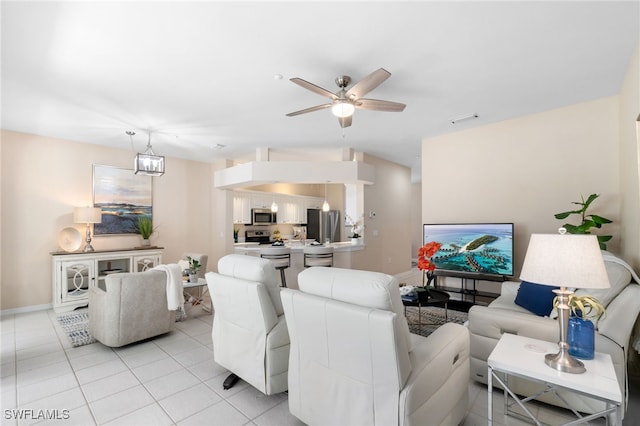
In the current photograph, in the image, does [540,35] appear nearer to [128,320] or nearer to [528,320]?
[528,320]

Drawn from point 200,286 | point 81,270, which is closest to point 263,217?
point 200,286

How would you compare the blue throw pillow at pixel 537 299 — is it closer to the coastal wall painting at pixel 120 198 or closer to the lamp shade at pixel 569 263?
the lamp shade at pixel 569 263

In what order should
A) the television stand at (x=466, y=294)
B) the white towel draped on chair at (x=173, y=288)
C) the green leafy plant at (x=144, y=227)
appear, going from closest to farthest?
1. the white towel draped on chair at (x=173, y=288)
2. the television stand at (x=466, y=294)
3. the green leafy plant at (x=144, y=227)

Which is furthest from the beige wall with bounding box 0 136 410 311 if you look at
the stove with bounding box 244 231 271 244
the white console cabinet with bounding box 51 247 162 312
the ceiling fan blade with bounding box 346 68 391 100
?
the ceiling fan blade with bounding box 346 68 391 100

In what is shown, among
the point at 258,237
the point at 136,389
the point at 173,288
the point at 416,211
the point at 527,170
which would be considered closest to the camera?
the point at 136,389

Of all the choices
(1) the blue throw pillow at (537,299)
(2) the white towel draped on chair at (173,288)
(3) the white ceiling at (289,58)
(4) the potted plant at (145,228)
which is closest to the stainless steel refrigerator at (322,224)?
(3) the white ceiling at (289,58)

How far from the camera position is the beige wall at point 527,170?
355cm

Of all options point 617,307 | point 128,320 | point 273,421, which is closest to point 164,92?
point 128,320

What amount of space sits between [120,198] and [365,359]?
19.2 ft

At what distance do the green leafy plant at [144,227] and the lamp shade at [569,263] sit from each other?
19.9 feet

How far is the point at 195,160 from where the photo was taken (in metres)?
6.73

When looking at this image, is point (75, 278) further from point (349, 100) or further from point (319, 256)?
point (349, 100)

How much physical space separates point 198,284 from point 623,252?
16.8ft

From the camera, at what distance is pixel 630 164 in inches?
112
